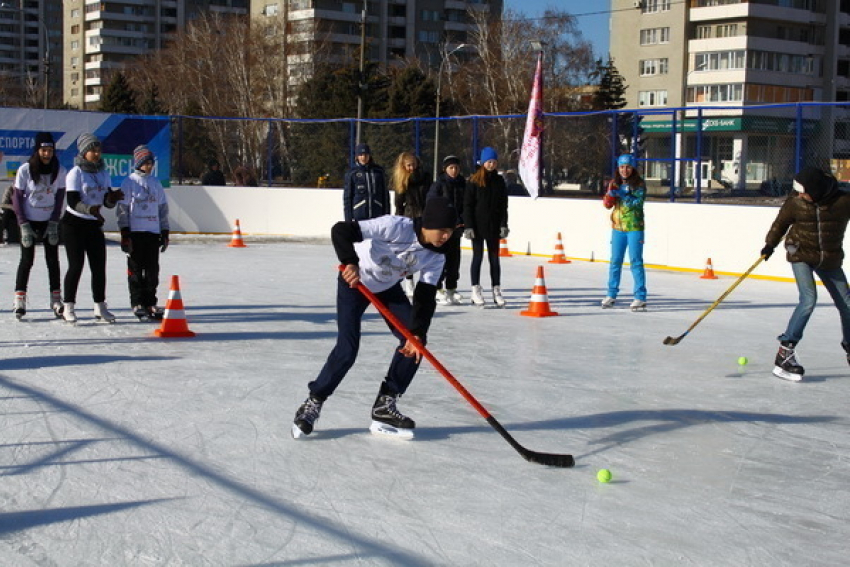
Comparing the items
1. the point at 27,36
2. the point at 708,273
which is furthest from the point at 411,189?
the point at 27,36

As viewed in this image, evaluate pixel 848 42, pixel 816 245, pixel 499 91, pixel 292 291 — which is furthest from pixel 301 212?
pixel 848 42

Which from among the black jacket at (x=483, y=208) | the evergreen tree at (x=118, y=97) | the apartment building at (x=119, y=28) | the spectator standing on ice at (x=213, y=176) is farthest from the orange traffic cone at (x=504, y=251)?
the apartment building at (x=119, y=28)

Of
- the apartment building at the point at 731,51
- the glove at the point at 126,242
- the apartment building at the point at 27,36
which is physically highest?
the apartment building at the point at 27,36

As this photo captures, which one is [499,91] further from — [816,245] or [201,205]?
[816,245]

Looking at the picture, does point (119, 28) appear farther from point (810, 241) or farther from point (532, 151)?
point (810, 241)

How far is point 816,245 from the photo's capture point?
24.1ft

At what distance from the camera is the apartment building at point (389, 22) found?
8125cm

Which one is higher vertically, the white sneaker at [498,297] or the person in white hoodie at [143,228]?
the person in white hoodie at [143,228]

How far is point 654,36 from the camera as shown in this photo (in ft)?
227

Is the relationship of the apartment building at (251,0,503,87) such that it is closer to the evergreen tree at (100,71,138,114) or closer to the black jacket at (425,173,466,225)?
the evergreen tree at (100,71,138,114)

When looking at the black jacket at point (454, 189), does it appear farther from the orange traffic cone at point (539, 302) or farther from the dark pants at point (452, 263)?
the orange traffic cone at point (539, 302)

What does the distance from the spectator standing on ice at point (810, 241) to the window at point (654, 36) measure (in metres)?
64.7

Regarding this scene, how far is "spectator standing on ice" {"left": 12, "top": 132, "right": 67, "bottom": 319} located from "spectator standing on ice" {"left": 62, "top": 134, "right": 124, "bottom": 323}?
328 mm

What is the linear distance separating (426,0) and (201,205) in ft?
234
